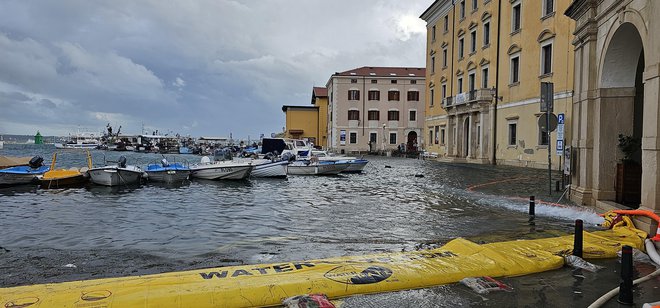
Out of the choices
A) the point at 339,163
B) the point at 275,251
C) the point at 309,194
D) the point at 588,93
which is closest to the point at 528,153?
the point at 339,163

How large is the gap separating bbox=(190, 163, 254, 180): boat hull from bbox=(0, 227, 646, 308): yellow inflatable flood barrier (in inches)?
840

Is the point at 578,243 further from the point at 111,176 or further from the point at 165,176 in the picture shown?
the point at 165,176

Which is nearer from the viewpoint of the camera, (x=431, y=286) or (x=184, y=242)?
(x=431, y=286)

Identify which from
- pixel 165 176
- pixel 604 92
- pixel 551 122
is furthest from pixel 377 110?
pixel 604 92

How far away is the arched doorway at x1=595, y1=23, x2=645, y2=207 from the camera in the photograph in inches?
428

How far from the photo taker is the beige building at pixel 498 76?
2777cm

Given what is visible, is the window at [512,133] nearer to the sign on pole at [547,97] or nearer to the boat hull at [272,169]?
the boat hull at [272,169]

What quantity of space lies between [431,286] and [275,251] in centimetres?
378

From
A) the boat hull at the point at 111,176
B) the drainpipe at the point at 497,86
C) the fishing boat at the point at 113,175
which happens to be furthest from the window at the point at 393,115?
the boat hull at the point at 111,176

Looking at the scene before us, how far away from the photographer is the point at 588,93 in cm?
1184

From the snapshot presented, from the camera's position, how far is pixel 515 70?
32.7 meters

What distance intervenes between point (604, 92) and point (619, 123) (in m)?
0.85

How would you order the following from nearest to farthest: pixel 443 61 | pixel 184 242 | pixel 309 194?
pixel 184 242 < pixel 309 194 < pixel 443 61

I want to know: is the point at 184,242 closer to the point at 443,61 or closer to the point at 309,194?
the point at 309,194
